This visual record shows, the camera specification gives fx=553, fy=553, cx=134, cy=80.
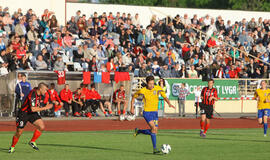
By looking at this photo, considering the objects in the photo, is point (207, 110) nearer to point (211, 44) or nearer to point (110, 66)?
point (110, 66)

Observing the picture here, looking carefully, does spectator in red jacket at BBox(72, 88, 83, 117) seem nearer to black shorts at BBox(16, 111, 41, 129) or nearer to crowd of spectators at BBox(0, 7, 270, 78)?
crowd of spectators at BBox(0, 7, 270, 78)

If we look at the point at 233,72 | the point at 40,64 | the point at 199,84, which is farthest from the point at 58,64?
the point at 233,72

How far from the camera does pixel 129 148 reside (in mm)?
15133

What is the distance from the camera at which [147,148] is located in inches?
599

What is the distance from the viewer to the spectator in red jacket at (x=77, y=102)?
94.1 ft

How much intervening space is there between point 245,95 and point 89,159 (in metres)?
23.4

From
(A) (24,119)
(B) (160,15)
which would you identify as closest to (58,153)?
(A) (24,119)

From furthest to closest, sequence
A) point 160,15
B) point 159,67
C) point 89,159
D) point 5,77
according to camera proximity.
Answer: point 160,15 < point 159,67 < point 5,77 < point 89,159

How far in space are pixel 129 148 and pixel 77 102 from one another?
548 inches

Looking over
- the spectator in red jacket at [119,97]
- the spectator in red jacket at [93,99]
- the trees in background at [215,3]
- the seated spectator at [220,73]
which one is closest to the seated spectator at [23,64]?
the spectator in red jacket at [93,99]

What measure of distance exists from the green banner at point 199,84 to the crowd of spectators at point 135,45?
0.52 meters

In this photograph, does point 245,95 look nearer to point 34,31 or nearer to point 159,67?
point 159,67

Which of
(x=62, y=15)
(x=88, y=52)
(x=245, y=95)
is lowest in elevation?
(x=245, y=95)

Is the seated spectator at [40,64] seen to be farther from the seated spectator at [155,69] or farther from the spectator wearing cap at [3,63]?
the seated spectator at [155,69]
